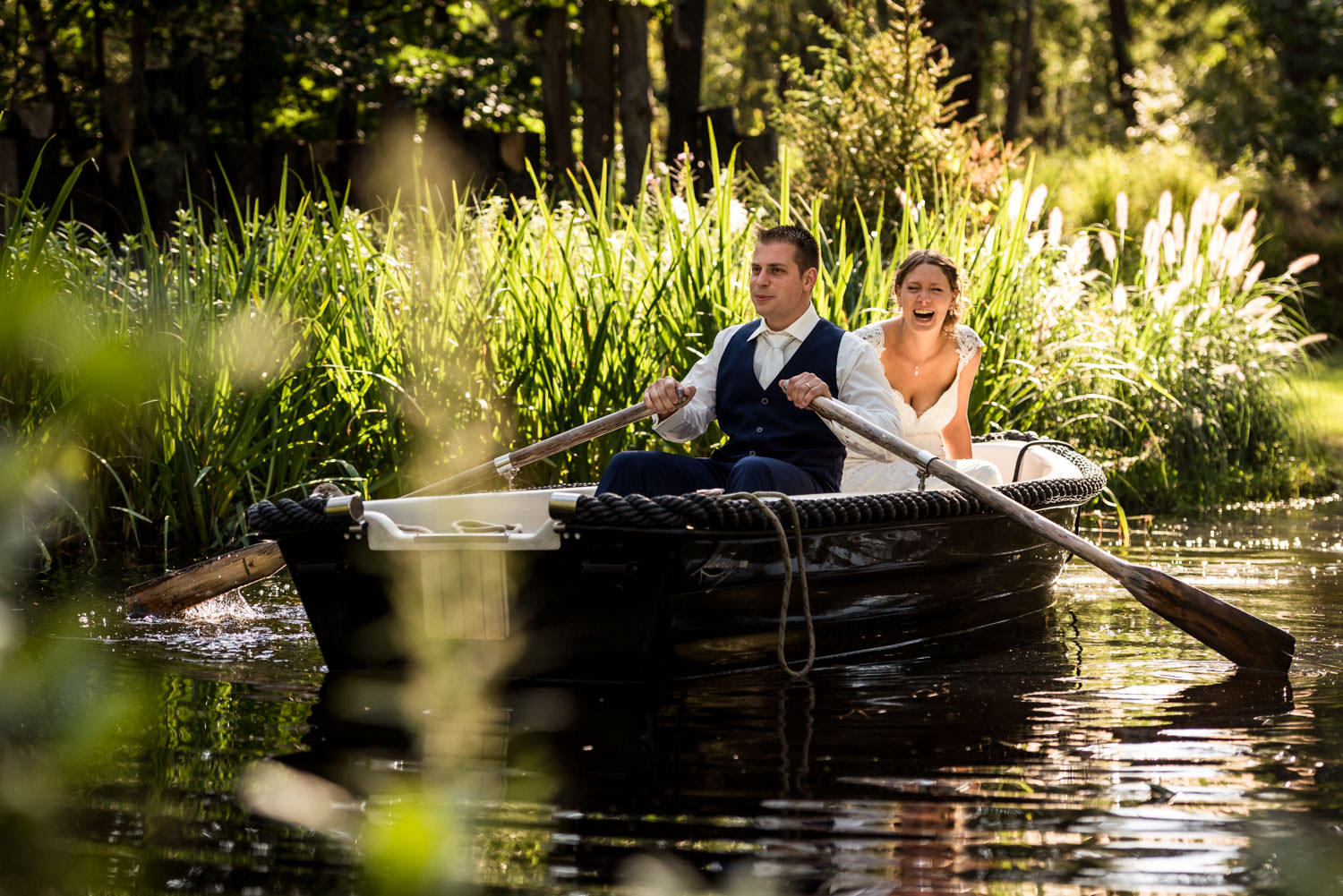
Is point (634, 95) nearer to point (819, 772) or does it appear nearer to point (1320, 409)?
point (1320, 409)

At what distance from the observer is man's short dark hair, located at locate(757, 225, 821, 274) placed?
4965mm

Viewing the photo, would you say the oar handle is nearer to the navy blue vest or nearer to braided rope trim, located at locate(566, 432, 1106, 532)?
the navy blue vest

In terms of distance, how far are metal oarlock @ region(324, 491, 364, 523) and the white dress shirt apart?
1395 mm

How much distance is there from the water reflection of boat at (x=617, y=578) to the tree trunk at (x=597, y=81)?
9.55 m

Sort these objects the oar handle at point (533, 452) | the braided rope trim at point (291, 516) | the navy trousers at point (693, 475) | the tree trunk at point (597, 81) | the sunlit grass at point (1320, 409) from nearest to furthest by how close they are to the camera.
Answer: the braided rope trim at point (291, 516), the navy trousers at point (693, 475), the oar handle at point (533, 452), the sunlit grass at point (1320, 409), the tree trunk at point (597, 81)

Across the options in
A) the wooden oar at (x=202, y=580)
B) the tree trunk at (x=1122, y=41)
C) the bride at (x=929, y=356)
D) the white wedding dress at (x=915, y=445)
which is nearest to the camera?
the wooden oar at (x=202, y=580)

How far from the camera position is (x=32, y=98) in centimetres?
1443

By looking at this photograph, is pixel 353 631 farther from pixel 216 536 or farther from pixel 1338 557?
pixel 1338 557

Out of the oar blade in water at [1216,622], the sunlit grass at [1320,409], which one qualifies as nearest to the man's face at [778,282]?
the oar blade in water at [1216,622]

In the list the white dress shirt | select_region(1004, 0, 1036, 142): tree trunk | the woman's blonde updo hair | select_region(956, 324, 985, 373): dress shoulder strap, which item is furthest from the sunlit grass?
select_region(1004, 0, 1036, 142): tree trunk

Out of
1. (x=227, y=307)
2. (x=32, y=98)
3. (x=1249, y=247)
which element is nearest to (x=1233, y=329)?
(x=1249, y=247)

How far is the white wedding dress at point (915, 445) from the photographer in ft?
18.6

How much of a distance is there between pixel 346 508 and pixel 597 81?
10.6 metres

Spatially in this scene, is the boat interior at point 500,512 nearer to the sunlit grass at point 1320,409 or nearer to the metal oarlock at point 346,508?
the metal oarlock at point 346,508
